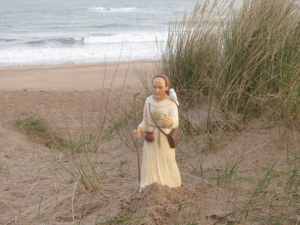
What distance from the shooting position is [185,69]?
399 centimetres

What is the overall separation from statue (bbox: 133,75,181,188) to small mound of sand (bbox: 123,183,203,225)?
0.08 m

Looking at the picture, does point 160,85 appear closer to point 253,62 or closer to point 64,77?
point 253,62

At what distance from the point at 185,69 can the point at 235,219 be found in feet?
7.68

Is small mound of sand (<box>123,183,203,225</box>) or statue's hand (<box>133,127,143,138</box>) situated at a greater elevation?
statue's hand (<box>133,127,143,138</box>)

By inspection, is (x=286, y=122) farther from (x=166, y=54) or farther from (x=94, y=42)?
(x=94, y=42)

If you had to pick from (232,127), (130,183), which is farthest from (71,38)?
(130,183)

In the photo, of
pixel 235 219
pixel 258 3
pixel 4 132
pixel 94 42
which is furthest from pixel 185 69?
pixel 94 42

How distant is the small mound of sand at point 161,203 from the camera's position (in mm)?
2023

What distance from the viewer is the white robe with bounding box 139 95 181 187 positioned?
226 centimetres

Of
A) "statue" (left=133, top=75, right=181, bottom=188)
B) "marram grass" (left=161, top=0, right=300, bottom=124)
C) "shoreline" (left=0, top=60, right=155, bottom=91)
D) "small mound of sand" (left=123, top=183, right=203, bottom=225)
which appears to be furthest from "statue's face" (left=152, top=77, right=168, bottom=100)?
"shoreline" (left=0, top=60, right=155, bottom=91)

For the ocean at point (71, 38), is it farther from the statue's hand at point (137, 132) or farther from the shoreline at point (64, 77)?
the statue's hand at point (137, 132)

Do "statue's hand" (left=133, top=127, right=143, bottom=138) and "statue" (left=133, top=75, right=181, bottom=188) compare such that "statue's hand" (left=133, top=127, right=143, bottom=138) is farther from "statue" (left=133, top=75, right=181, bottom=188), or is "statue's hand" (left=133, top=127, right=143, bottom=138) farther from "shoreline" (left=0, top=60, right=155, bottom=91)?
"shoreline" (left=0, top=60, right=155, bottom=91)

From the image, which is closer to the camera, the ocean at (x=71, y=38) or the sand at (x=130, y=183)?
the sand at (x=130, y=183)

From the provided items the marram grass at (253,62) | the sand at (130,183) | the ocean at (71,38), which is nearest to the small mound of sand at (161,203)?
the sand at (130,183)
